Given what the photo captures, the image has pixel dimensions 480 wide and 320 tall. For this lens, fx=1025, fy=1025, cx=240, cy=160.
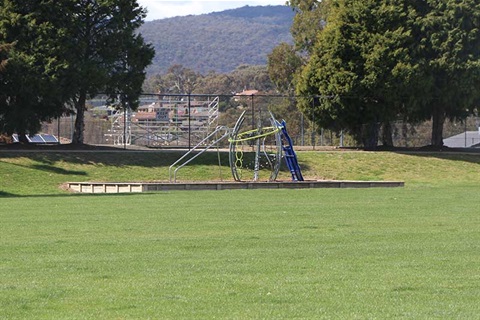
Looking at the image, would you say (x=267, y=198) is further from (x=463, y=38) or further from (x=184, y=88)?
(x=184, y=88)

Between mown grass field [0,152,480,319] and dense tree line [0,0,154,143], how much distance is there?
2043cm

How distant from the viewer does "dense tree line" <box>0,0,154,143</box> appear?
186 feet

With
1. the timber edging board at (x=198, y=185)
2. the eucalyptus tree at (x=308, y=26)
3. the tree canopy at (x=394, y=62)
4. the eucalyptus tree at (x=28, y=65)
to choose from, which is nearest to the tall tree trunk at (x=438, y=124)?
the tree canopy at (x=394, y=62)

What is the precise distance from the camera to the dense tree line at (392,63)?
64312 millimetres

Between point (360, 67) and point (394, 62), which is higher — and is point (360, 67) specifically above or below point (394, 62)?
below

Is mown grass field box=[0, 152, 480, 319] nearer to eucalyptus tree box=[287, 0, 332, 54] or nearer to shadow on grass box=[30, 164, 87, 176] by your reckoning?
shadow on grass box=[30, 164, 87, 176]

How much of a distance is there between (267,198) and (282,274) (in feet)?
75.1

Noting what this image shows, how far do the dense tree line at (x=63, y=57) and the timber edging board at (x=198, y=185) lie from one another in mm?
11037

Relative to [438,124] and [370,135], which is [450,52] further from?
[370,135]

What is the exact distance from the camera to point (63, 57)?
5803cm

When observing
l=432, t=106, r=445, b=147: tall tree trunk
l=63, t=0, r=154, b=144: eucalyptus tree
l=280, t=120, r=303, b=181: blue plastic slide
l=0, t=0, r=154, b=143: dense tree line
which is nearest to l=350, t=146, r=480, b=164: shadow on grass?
l=432, t=106, r=445, b=147: tall tree trunk

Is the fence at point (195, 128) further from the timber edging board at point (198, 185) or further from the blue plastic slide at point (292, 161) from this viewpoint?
the timber edging board at point (198, 185)

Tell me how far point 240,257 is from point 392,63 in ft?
160

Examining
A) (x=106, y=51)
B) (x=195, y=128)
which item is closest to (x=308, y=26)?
(x=195, y=128)
